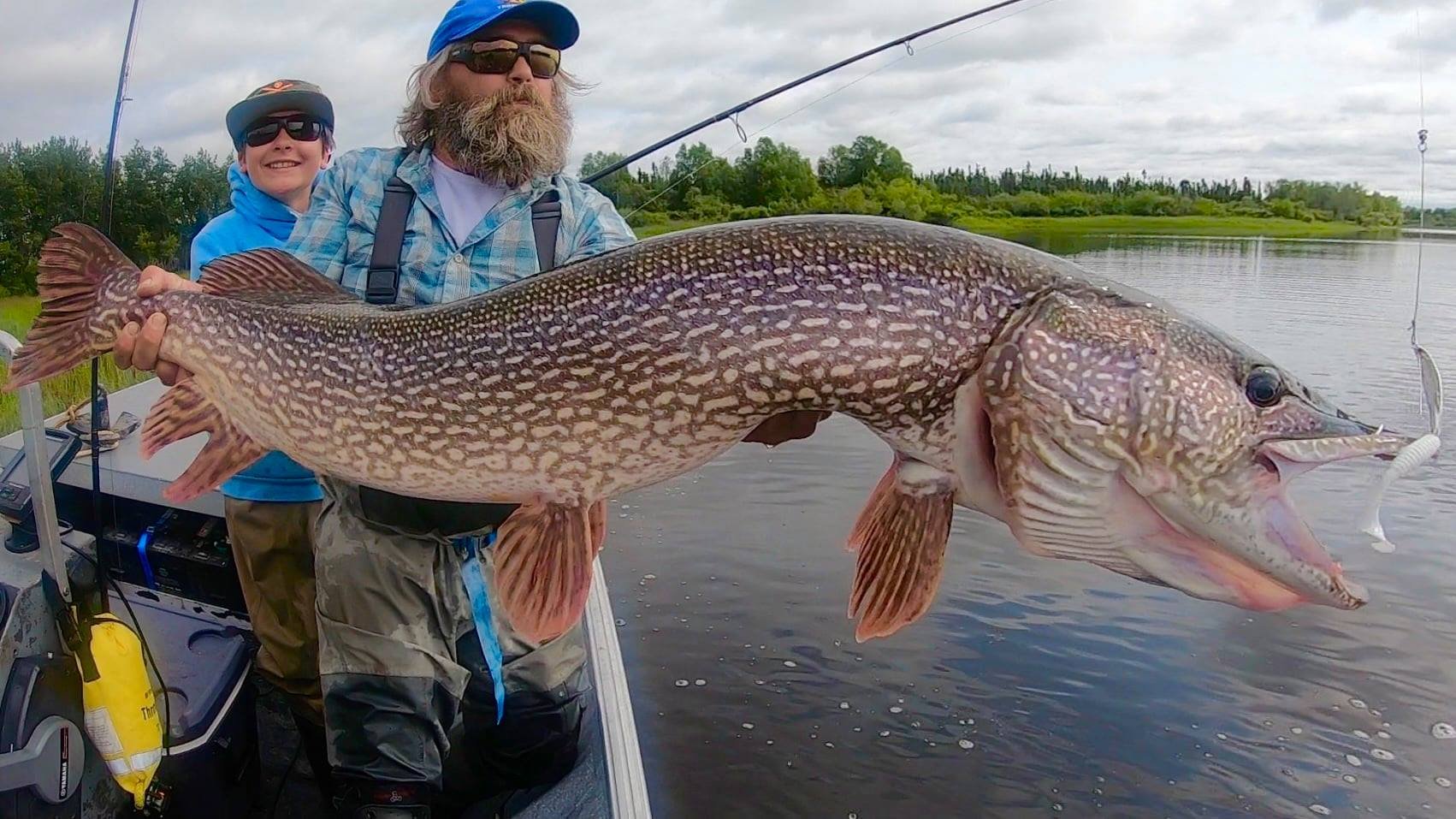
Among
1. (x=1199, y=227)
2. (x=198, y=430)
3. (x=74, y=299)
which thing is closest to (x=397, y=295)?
(x=198, y=430)

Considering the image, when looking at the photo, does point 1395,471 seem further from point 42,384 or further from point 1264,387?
point 42,384

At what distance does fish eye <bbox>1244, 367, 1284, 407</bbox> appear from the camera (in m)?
1.72

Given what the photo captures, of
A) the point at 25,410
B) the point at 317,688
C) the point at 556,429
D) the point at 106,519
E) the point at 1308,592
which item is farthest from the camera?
the point at 106,519

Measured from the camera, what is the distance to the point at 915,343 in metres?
1.77

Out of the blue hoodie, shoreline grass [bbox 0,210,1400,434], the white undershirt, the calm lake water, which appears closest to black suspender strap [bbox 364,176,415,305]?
the white undershirt

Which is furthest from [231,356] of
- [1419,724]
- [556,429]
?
[1419,724]

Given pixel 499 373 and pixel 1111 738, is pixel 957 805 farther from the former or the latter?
pixel 499 373

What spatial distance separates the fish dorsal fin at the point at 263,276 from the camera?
2.32 m

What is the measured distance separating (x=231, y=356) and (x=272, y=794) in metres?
1.67

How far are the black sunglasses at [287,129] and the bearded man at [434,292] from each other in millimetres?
1078

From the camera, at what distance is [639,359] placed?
1885mm

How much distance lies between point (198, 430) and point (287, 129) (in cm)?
167

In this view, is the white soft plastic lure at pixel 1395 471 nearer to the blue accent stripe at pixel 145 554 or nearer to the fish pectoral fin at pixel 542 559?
the fish pectoral fin at pixel 542 559

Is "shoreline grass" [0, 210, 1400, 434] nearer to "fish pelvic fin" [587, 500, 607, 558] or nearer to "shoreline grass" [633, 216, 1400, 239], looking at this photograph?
"shoreline grass" [633, 216, 1400, 239]
